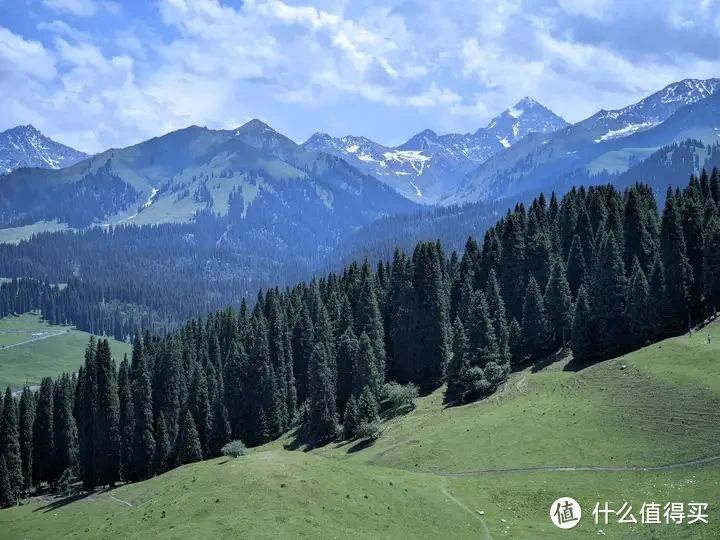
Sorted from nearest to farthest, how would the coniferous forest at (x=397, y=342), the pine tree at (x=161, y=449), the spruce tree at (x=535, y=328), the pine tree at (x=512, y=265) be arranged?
the coniferous forest at (x=397, y=342) < the spruce tree at (x=535, y=328) < the pine tree at (x=161, y=449) < the pine tree at (x=512, y=265)

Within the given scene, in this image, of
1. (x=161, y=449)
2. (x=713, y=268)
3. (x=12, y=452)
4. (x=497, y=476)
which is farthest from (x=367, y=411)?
(x=12, y=452)

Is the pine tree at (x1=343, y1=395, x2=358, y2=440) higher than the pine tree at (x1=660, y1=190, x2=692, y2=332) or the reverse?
the reverse

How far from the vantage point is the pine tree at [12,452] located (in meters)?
115

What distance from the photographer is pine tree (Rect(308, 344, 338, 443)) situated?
101 meters

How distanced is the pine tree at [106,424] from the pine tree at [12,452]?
17.9 m

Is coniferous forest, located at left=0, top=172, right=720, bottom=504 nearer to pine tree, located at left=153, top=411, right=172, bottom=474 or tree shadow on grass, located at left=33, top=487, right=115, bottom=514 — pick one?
pine tree, located at left=153, top=411, right=172, bottom=474

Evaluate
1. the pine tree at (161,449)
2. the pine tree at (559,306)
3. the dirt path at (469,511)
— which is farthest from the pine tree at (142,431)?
the dirt path at (469,511)

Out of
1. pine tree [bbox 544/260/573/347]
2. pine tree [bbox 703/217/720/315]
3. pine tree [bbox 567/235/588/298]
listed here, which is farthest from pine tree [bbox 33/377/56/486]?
pine tree [bbox 703/217/720/315]

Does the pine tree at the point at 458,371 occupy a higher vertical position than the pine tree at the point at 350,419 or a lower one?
higher

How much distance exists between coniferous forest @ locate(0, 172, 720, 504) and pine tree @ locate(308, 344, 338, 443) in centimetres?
22

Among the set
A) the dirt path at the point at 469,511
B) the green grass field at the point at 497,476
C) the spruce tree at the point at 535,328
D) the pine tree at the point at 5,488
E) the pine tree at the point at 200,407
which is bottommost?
the pine tree at the point at 5,488

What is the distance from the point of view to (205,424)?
11762cm

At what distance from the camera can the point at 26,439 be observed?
419 feet

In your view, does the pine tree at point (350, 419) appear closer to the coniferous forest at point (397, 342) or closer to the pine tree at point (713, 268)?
the coniferous forest at point (397, 342)
